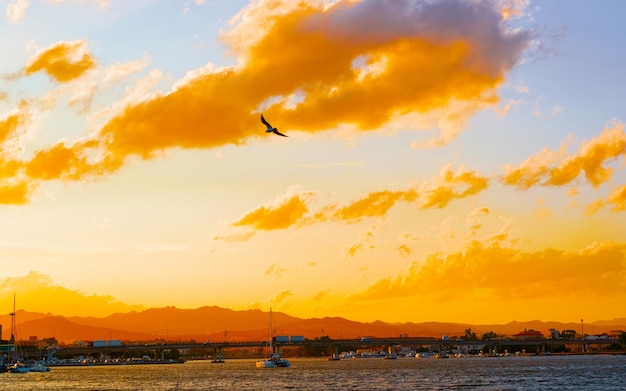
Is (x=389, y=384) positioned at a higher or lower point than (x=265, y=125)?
lower

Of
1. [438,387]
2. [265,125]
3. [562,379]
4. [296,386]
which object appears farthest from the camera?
[562,379]

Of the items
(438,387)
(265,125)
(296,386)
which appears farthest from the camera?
(296,386)

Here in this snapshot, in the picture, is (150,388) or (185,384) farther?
(185,384)

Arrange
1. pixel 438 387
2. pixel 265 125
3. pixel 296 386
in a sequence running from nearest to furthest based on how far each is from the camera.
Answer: pixel 265 125 → pixel 438 387 → pixel 296 386

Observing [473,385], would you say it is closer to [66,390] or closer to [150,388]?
[150,388]

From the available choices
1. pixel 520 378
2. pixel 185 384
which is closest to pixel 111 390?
pixel 185 384

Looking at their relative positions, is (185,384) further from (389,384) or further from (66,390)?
(389,384)

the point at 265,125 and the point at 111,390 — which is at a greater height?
the point at 265,125

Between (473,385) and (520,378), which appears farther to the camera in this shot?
(520,378)

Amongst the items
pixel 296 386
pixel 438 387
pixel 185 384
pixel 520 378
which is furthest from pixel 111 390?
pixel 520 378

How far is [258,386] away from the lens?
157m

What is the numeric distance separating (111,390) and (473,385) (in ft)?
197

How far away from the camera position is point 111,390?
514 ft

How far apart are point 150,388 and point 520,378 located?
66987 mm
